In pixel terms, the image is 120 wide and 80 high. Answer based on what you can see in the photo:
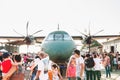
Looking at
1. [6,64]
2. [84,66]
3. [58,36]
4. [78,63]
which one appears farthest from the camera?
[58,36]

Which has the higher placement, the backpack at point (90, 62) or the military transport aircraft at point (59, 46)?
the military transport aircraft at point (59, 46)

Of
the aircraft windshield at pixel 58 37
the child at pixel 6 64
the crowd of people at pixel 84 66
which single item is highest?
the aircraft windshield at pixel 58 37

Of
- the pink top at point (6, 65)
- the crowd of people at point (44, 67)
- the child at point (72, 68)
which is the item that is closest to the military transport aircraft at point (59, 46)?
the crowd of people at point (44, 67)

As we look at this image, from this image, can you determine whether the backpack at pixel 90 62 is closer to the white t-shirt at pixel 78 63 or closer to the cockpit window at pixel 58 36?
the white t-shirt at pixel 78 63

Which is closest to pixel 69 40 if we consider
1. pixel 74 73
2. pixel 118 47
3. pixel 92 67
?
pixel 92 67

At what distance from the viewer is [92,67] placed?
1212 cm

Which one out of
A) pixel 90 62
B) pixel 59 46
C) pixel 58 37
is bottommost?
pixel 90 62

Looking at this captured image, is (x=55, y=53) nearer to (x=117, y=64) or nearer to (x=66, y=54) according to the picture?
(x=66, y=54)

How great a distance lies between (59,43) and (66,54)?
0.98m

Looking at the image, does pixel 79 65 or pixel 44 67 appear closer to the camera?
pixel 44 67

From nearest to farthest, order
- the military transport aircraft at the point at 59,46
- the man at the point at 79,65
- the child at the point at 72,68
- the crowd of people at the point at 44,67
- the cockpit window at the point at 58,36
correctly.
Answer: the crowd of people at the point at 44,67, the man at the point at 79,65, the child at the point at 72,68, the military transport aircraft at the point at 59,46, the cockpit window at the point at 58,36

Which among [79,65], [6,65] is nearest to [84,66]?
[79,65]

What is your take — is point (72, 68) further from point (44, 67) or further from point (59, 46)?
point (59, 46)

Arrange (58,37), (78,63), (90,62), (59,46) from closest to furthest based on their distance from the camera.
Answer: (78,63) → (90,62) → (59,46) → (58,37)
